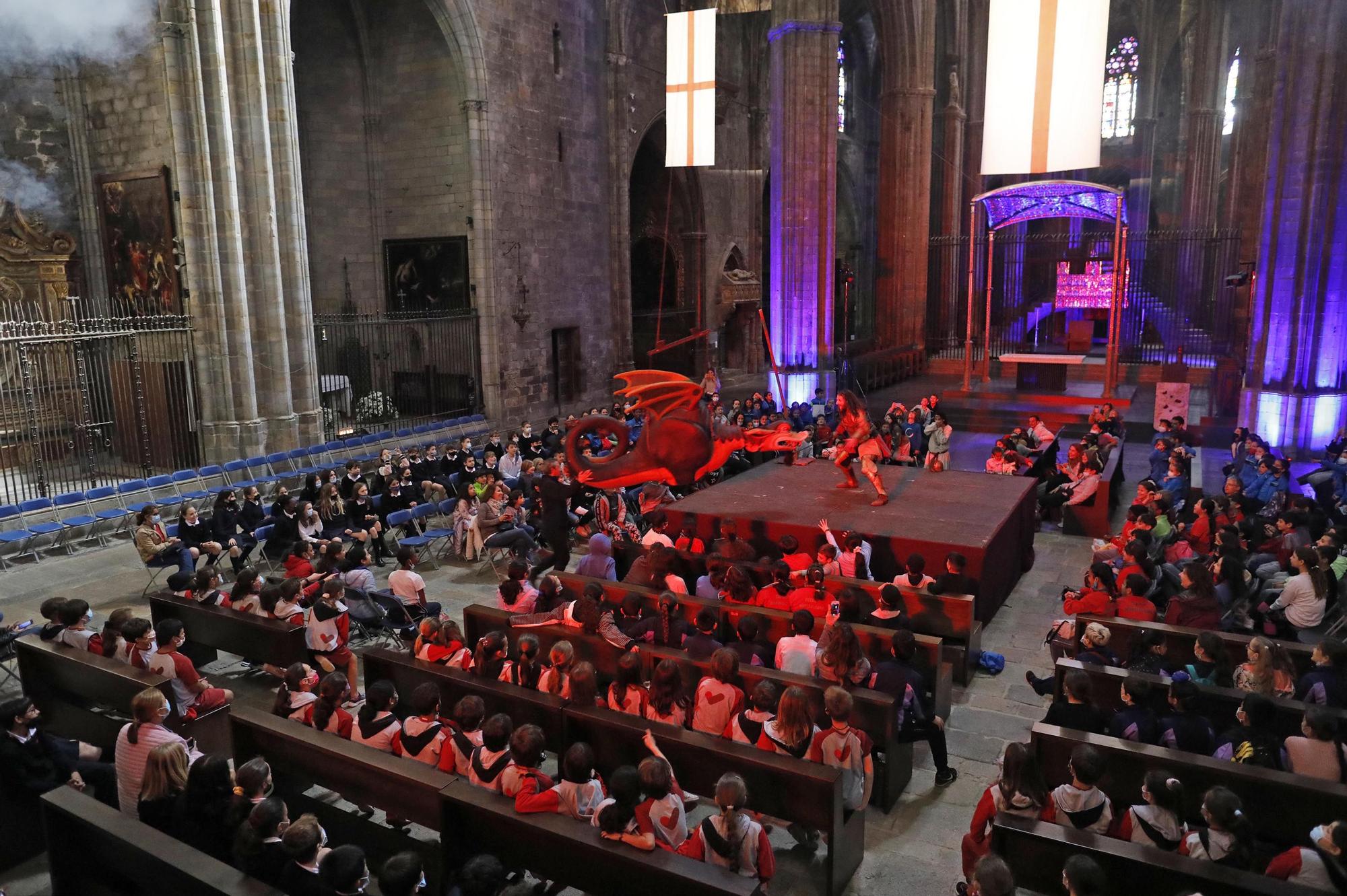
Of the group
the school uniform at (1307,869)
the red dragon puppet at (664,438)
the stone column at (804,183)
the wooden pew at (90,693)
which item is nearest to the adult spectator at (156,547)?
the wooden pew at (90,693)

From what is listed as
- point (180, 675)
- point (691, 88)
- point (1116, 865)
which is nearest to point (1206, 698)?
point (1116, 865)

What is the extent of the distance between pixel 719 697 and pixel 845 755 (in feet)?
2.76

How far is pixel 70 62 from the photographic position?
16125mm

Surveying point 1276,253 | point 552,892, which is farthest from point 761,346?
point 552,892

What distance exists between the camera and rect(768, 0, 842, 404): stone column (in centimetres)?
2023

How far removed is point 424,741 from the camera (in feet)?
17.5

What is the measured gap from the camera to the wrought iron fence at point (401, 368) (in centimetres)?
1884

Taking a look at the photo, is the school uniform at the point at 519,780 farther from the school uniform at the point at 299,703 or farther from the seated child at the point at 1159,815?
the seated child at the point at 1159,815

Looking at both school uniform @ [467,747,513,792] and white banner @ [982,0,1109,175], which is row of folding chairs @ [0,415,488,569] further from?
white banner @ [982,0,1109,175]

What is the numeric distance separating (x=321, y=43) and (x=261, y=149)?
21.8ft

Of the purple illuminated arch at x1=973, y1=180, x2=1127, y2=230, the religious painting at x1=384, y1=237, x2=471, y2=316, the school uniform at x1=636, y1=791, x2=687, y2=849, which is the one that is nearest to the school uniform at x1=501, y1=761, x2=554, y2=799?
the school uniform at x1=636, y1=791, x2=687, y2=849

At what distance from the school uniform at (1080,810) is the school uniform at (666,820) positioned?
1.82 meters

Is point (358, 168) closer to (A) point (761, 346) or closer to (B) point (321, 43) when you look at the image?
(B) point (321, 43)

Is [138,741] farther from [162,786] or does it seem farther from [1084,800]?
[1084,800]
